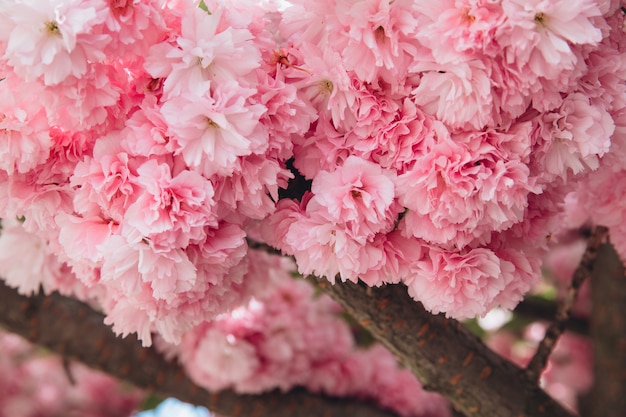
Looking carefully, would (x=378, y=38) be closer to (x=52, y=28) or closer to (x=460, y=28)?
(x=460, y=28)

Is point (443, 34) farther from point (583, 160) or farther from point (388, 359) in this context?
point (388, 359)

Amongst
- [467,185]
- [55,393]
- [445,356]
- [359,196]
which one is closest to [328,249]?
[359,196]

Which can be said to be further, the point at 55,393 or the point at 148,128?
the point at 55,393

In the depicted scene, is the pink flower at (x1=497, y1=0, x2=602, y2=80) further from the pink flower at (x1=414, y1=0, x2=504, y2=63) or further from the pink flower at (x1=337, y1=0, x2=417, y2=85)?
the pink flower at (x1=337, y1=0, x2=417, y2=85)

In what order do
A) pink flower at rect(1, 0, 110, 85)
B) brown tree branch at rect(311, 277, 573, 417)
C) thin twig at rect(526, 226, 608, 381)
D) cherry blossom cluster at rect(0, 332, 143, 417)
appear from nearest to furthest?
1. pink flower at rect(1, 0, 110, 85)
2. brown tree branch at rect(311, 277, 573, 417)
3. thin twig at rect(526, 226, 608, 381)
4. cherry blossom cluster at rect(0, 332, 143, 417)

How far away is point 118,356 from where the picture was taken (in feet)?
6.28

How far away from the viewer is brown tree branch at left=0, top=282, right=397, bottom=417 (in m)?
1.86

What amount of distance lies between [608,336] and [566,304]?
839mm

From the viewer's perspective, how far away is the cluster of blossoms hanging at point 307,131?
0.86 metres

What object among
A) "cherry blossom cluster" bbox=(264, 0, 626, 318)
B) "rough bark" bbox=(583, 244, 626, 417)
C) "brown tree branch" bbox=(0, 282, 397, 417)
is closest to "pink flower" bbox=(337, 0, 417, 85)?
"cherry blossom cluster" bbox=(264, 0, 626, 318)

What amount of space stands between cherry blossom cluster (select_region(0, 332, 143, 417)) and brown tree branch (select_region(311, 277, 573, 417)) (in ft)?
6.33

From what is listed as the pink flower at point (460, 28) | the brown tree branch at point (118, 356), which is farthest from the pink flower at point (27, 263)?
the pink flower at point (460, 28)

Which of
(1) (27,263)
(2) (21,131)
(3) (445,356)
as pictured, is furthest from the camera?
(1) (27,263)

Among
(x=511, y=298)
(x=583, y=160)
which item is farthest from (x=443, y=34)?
(x=511, y=298)
